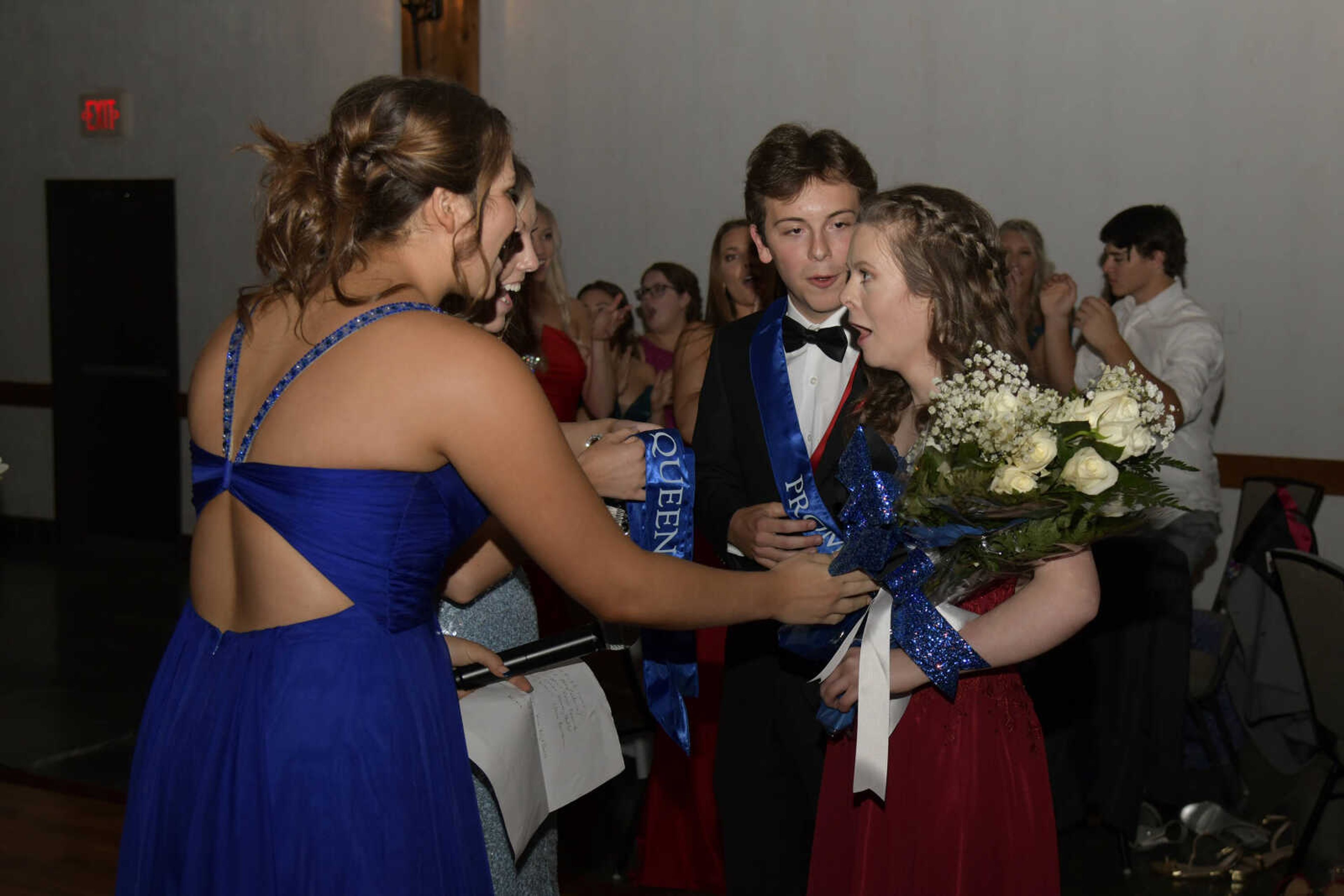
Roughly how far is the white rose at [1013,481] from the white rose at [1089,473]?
0.15 ft

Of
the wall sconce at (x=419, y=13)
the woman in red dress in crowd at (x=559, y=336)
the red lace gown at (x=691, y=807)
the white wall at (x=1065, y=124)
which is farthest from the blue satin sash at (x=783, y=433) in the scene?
the wall sconce at (x=419, y=13)

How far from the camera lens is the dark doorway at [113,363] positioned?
8.48m

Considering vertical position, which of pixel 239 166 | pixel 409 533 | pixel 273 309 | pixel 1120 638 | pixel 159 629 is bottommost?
pixel 159 629

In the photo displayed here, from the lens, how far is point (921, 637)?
5.79 ft

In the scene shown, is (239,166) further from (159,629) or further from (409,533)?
(409,533)

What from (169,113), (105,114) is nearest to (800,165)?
(169,113)

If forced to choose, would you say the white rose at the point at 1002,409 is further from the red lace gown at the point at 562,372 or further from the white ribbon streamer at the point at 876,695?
the red lace gown at the point at 562,372

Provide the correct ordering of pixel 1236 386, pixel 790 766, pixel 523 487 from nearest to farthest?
pixel 523 487 → pixel 790 766 → pixel 1236 386

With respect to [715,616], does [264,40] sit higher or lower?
higher

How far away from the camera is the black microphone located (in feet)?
6.31

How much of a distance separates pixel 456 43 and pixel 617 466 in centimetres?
566

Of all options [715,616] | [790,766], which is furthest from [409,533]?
[790,766]

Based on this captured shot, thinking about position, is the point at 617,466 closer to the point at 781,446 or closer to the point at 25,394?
the point at 781,446

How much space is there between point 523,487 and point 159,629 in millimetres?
5550
